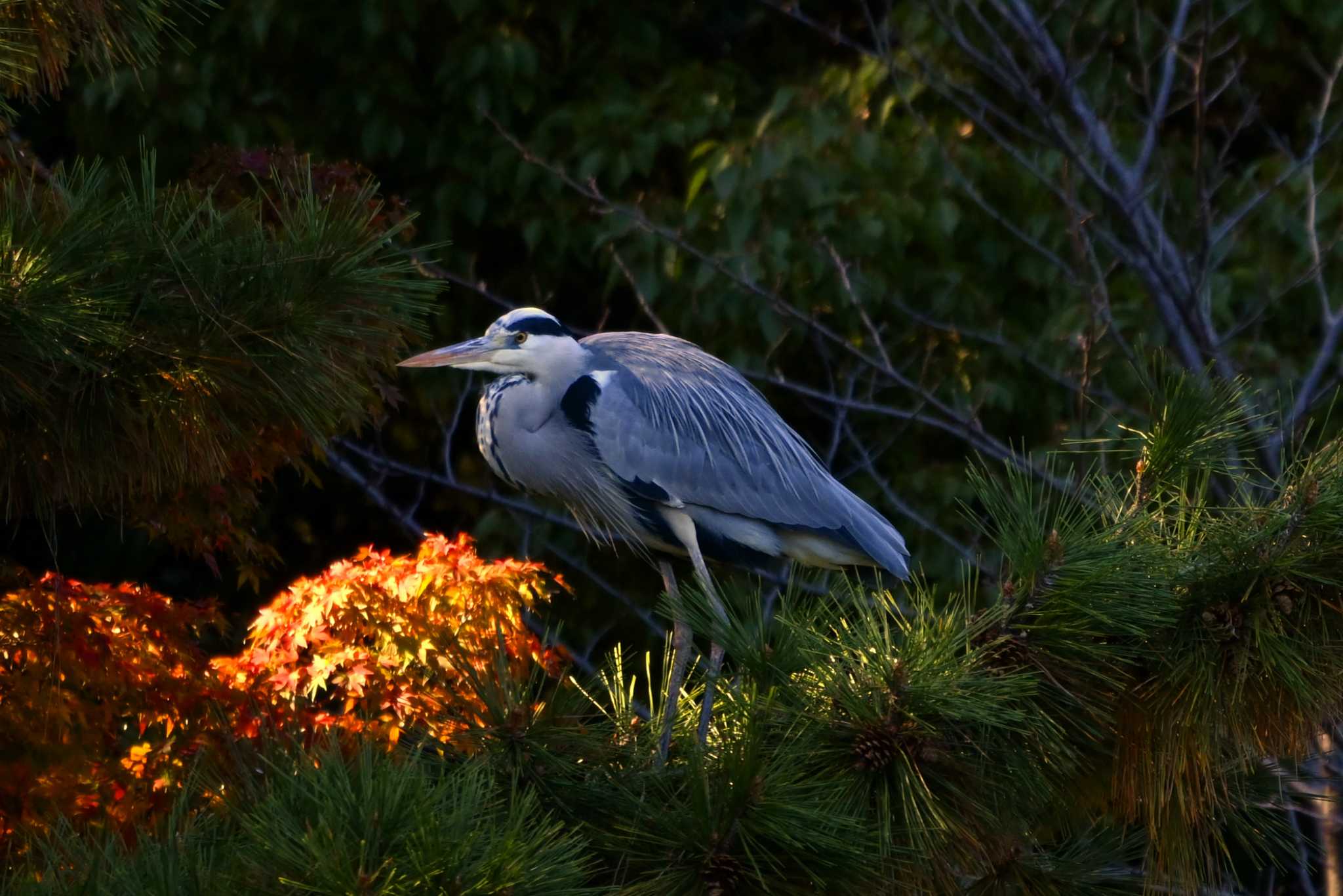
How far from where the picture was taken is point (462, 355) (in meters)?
3.07

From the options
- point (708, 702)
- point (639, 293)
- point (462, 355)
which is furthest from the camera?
point (639, 293)

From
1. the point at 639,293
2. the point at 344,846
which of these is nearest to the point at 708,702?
the point at 344,846

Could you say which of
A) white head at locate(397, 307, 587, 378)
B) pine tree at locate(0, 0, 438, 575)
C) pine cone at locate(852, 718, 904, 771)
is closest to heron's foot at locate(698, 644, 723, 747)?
pine cone at locate(852, 718, 904, 771)

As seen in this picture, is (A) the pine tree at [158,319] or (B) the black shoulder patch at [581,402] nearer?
(A) the pine tree at [158,319]

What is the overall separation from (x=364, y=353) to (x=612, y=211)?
2276 millimetres

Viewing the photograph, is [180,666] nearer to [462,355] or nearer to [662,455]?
[462,355]

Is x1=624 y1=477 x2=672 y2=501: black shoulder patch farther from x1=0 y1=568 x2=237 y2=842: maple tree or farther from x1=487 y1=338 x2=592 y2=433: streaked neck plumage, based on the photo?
x1=0 y1=568 x2=237 y2=842: maple tree

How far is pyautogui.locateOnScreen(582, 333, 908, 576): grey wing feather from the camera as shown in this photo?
10.5 feet

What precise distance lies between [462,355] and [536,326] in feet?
0.52

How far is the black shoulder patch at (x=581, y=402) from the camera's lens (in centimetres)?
318

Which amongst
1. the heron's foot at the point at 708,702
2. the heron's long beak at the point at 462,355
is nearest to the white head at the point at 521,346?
the heron's long beak at the point at 462,355

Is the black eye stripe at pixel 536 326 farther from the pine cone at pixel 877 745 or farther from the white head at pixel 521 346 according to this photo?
the pine cone at pixel 877 745

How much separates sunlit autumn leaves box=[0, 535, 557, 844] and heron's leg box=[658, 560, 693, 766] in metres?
0.31

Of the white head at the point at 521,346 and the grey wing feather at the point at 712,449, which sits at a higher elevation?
the white head at the point at 521,346
